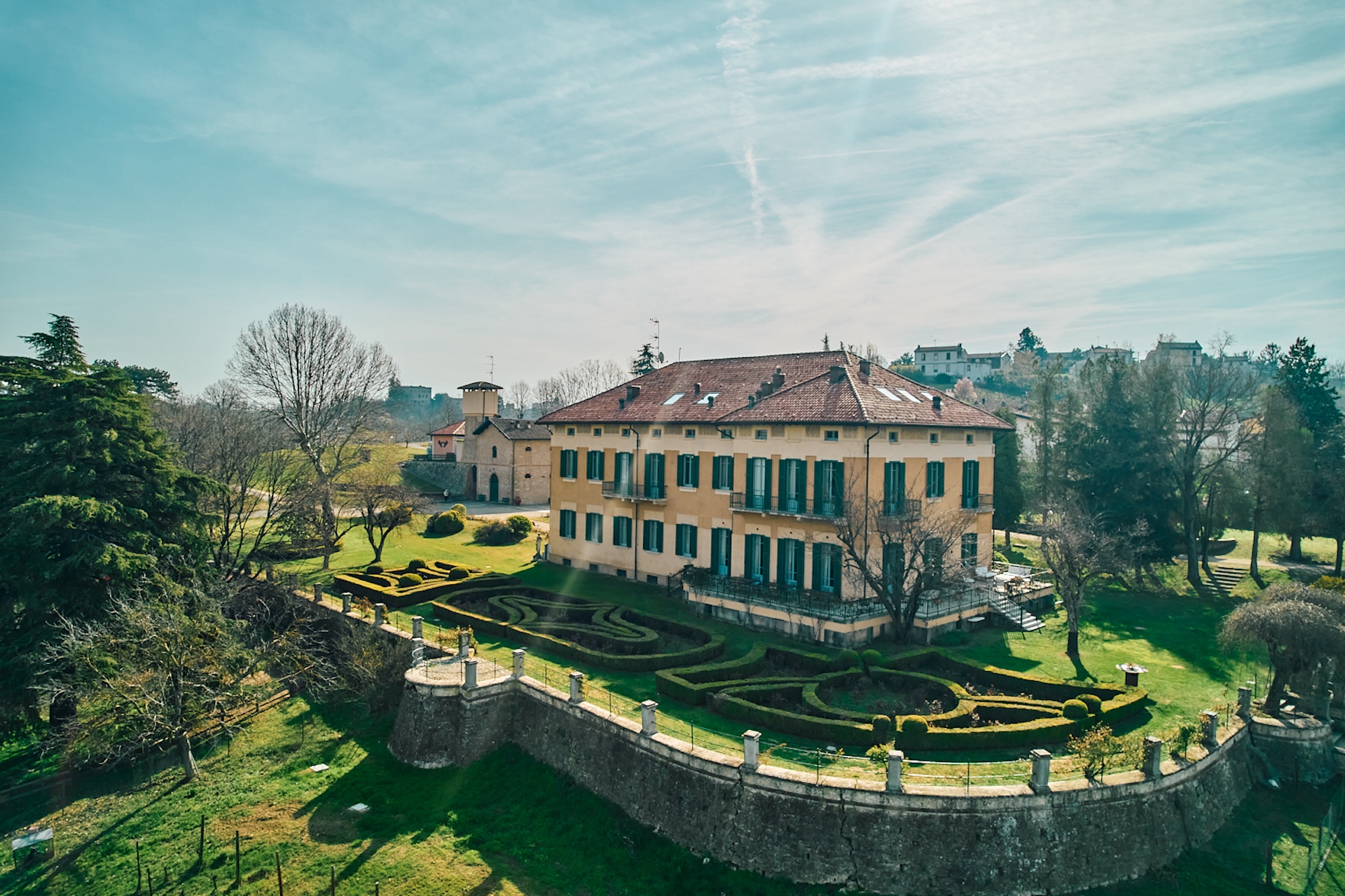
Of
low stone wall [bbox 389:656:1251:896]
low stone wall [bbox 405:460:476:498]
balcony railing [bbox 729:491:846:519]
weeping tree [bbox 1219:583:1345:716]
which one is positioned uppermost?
balcony railing [bbox 729:491:846:519]

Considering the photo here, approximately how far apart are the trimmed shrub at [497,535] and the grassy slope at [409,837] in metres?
23.1

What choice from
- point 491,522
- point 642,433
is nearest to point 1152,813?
point 642,433

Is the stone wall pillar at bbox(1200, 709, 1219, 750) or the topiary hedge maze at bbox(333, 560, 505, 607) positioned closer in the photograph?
the stone wall pillar at bbox(1200, 709, 1219, 750)

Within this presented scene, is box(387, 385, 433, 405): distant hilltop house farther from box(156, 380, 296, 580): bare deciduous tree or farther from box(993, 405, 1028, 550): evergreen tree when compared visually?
box(993, 405, 1028, 550): evergreen tree

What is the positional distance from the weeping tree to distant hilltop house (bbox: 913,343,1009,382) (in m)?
114

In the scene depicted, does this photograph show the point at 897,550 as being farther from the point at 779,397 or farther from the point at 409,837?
the point at 409,837

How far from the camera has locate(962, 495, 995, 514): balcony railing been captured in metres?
32.0

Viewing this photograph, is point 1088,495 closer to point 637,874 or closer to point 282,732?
point 637,874

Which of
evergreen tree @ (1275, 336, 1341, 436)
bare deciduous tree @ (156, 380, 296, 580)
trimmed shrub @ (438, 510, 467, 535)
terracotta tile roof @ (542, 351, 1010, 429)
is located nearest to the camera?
terracotta tile roof @ (542, 351, 1010, 429)

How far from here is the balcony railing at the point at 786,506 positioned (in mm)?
27859

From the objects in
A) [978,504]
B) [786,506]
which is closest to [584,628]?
[786,506]

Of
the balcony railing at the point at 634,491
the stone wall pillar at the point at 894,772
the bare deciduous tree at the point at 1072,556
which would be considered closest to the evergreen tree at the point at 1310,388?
the bare deciduous tree at the point at 1072,556

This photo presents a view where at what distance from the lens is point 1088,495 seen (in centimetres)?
4250

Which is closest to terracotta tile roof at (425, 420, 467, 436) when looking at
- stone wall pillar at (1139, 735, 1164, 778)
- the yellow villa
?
the yellow villa
